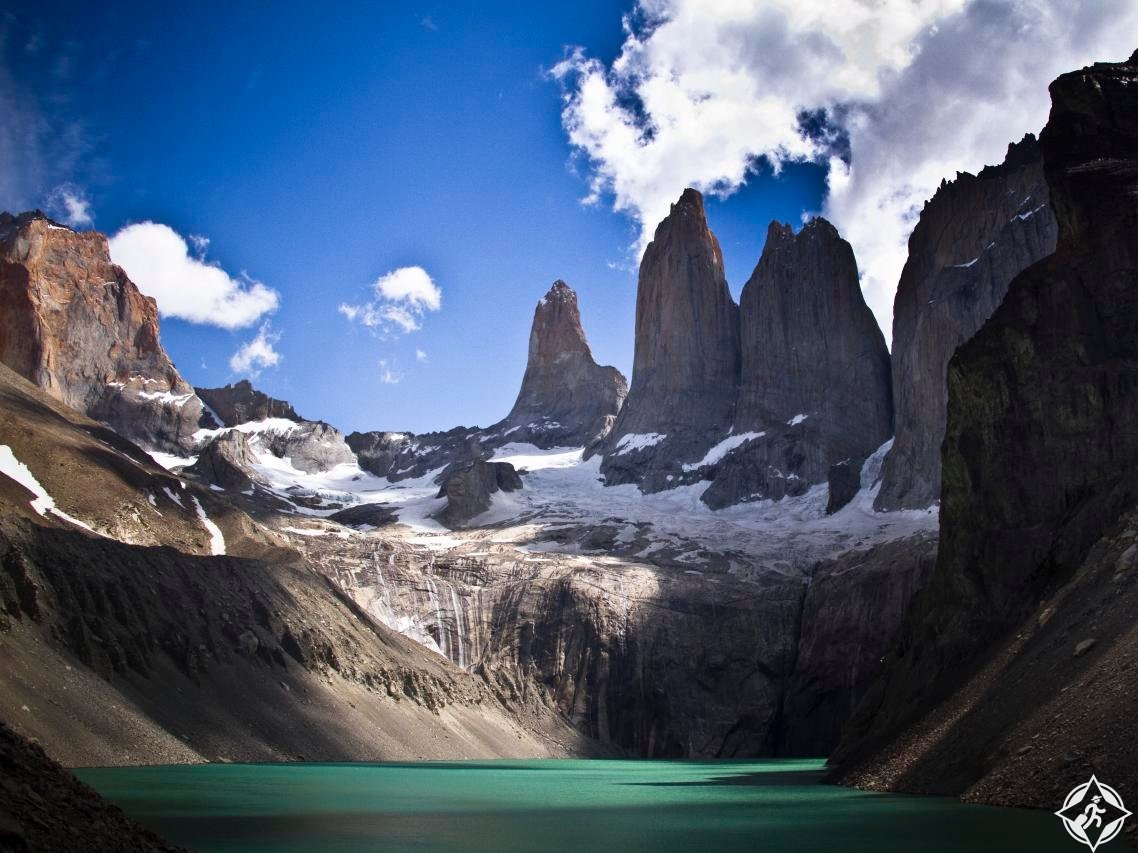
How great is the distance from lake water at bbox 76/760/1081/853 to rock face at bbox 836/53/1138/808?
3445 mm

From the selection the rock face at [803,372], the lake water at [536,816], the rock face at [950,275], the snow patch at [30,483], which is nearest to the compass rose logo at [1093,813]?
the lake water at [536,816]

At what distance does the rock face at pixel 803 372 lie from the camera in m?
156

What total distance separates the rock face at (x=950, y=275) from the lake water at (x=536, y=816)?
8471 centimetres

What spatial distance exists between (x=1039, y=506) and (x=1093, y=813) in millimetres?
26333

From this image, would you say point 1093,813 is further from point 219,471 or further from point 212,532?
point 219,471

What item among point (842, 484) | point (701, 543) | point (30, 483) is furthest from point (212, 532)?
point (842, 484)

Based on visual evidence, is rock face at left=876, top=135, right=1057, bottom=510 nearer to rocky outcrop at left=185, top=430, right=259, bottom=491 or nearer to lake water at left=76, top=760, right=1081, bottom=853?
lake water at left=76, top=760, right=1081, bottom=853

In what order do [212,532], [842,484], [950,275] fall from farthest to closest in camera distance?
[842,484] < [950,275] < [212,532]

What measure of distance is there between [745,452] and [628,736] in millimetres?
70002

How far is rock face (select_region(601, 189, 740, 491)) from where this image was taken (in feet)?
581

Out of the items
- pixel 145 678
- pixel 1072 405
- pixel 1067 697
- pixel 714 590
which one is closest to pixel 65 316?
pixel 714 590

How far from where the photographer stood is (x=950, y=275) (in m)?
128

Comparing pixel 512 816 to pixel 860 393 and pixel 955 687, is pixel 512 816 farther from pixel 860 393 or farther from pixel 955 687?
pixel 860 393

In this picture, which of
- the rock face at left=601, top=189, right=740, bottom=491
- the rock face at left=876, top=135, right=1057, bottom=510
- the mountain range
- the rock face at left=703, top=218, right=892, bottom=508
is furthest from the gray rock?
the rock face at left=601, top=189, right=740, bottom=491
